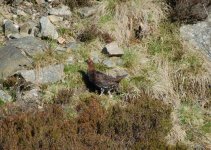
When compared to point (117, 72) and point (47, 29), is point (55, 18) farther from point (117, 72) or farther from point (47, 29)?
point (117, 72)

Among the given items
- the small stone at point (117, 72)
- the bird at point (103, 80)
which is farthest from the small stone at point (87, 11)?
the bird at point (103, 80)

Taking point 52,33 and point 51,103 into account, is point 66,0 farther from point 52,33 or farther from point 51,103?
point 51,103

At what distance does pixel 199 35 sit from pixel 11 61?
3.73 meters

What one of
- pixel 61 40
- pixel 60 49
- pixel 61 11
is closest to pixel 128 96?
pixel 60 49

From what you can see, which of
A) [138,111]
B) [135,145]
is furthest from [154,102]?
[135,145]

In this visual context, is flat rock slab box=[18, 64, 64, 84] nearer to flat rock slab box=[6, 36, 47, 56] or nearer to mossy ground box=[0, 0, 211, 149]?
mossy ground box=[0, 0, 211, 149]

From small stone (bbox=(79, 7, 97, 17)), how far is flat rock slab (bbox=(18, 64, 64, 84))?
1665 millimetres

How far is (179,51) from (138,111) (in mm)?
2202

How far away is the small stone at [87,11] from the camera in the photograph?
11172mm

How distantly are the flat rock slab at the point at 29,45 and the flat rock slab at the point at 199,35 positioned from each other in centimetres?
274

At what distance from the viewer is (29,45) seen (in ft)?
33.3

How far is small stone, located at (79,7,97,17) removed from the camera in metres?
11.2

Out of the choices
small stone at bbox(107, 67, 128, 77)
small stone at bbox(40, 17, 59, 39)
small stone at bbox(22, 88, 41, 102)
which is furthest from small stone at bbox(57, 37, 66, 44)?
small stone at bbox(22, 88, 41, 102)

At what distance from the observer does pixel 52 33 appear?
415 inches
